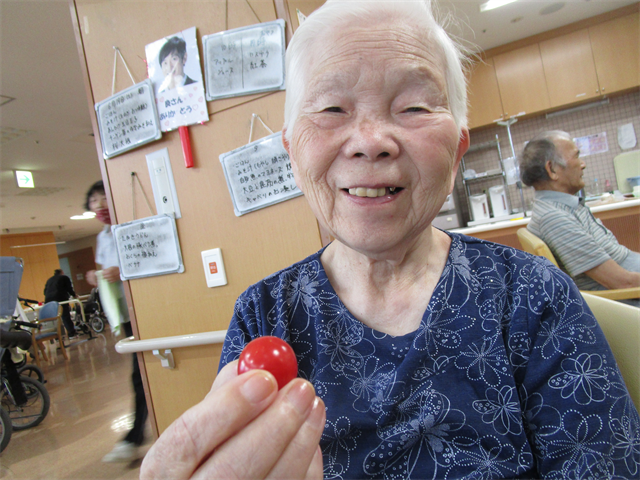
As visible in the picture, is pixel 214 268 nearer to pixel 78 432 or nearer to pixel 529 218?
pixel 78 432

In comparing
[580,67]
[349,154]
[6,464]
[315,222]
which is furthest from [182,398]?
[580,67]

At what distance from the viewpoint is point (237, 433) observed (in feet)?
1.34

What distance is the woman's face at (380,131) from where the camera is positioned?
2.19 feet

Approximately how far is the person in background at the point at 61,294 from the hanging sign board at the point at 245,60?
9.23 m

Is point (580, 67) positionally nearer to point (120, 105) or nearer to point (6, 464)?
point (120, 105)

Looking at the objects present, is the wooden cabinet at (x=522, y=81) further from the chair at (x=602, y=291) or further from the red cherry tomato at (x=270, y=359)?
the red cherry tomato at (x=270, y=359)

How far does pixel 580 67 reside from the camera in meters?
4.57

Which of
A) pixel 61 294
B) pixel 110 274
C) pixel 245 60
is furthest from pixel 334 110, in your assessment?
pixel 61 294

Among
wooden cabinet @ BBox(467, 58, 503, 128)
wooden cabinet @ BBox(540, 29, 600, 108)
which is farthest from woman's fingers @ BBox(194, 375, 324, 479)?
wooden cabinet @ BBox(540, 29, 600, 108)

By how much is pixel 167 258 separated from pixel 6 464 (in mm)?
2808

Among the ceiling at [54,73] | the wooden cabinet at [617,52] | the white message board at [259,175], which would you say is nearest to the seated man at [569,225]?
the ceiling at [54,73]

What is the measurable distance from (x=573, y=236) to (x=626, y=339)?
145 centimetres

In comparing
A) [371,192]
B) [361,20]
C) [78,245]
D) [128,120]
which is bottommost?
[371,192]

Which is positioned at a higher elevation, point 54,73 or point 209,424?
point 54,73
